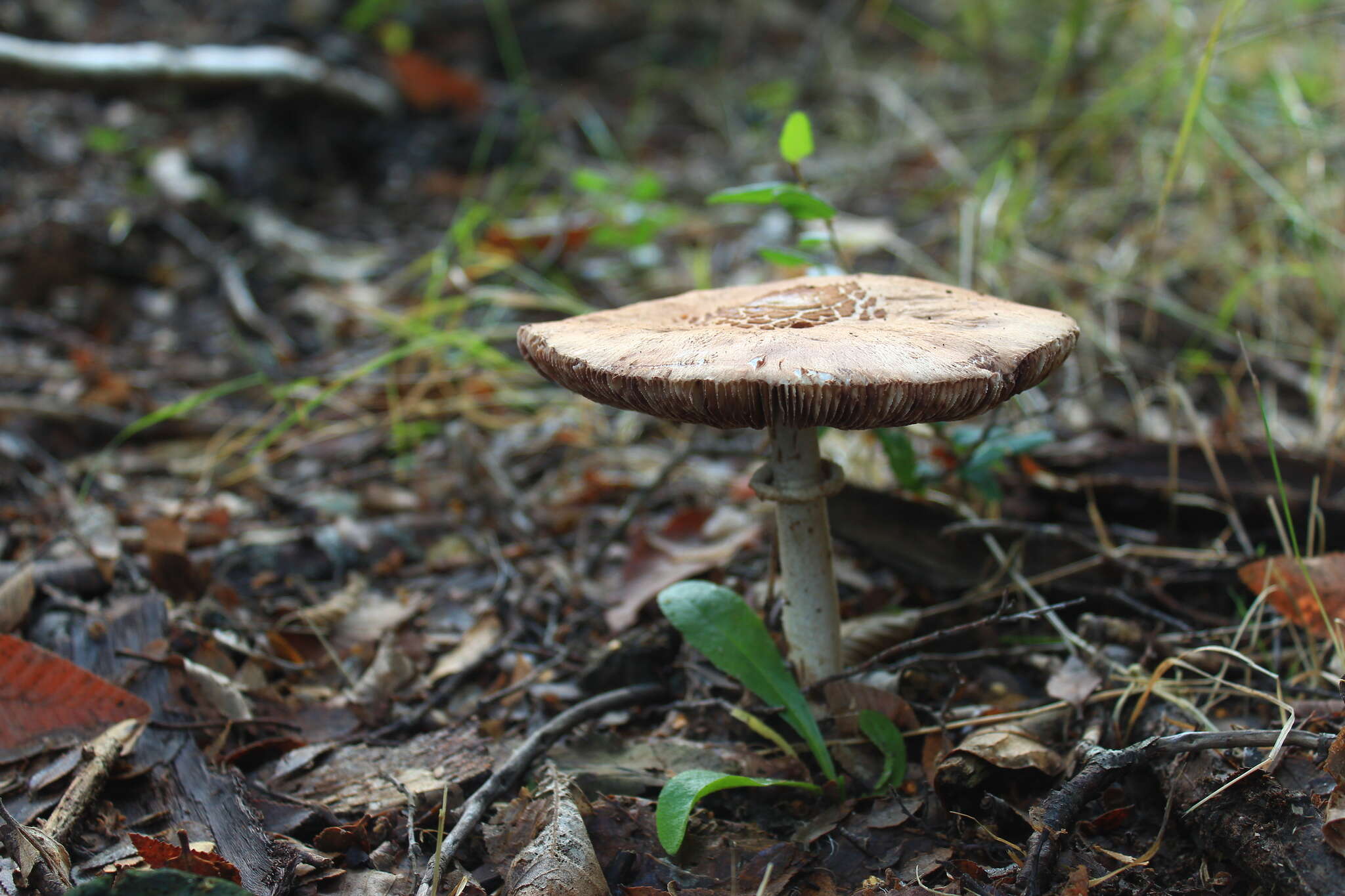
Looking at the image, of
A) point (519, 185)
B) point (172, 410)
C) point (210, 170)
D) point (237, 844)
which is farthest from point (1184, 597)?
point (210, 170)

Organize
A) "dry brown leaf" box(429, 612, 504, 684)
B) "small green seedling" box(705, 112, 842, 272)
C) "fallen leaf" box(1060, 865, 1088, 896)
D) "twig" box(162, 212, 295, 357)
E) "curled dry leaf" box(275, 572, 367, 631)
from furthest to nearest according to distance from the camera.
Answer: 1. "twig" box(162, 212, 295, 357)
2. "curled dry leaf" box(275, 572, 367, 631)
3. "dry brown leaf" box(429, 612, 504, 684)
4. "small green seedling" box(705, 112, 842, 272)
5. "fallen leaf" box(1060, 865, 1088, 896)

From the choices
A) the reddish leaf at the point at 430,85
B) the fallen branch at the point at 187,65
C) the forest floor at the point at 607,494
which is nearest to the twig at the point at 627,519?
the forest floor at the point at 607,494

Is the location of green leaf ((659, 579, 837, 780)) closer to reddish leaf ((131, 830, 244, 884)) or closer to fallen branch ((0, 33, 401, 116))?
reddish leaf ((131, 830, 244, 884))

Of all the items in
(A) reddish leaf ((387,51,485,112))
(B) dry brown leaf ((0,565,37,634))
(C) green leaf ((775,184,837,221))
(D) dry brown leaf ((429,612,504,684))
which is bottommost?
(D) dry brown leaf ((429,612,504,684))

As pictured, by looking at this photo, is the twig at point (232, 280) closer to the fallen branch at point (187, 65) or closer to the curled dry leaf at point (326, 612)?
the fallen branch at point (187, 65)

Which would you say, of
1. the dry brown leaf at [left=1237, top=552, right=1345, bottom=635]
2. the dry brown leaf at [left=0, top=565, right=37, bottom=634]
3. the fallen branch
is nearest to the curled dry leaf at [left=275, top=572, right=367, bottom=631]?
the dry brown leaf at [left=0, top=565, right=37, bottom=634]

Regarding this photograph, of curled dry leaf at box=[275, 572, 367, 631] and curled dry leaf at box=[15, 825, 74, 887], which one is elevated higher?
curled dry leaf at box=[15, 825, 74, 887]

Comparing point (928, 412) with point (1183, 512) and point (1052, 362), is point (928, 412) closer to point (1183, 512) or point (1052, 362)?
point (1052, 362)
